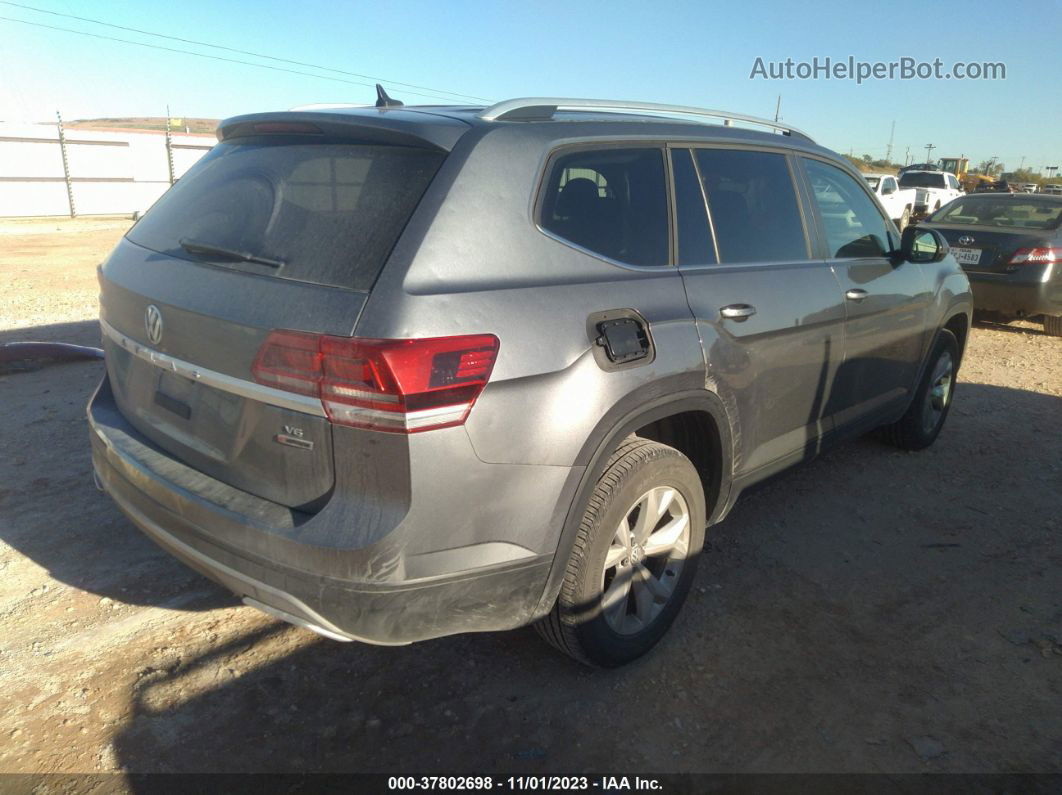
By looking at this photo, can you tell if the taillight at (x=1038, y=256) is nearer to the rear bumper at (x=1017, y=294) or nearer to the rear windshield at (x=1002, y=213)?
the rear bumper at (x=1017, y=294)

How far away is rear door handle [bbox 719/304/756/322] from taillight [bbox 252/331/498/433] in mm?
1197

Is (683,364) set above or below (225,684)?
above

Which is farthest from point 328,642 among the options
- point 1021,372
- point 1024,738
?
point 1021,372

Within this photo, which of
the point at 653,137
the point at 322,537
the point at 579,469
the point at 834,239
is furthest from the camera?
the point at 834,239

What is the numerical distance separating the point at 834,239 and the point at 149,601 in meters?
3.46

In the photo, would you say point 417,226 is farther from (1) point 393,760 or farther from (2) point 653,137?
(1) point 393,760

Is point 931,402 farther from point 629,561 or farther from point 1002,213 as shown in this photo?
point 1002,213

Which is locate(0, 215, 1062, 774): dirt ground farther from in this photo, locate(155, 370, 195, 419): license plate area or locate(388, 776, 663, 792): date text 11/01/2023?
locate(155, 370, 195, 419): license plate area

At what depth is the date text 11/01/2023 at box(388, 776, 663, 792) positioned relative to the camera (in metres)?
2.34

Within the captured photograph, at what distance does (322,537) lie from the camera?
2.10 metres

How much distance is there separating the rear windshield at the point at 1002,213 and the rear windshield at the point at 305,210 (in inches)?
358

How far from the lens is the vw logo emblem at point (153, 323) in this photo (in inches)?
96.7

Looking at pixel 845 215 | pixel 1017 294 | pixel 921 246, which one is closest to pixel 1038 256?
pixel 1017 294

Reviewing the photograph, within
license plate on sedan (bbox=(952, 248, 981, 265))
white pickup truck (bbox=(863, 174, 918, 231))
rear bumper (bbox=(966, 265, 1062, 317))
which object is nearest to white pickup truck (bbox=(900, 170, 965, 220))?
white pickup truck (bbox=(863, 174, 918, 231))
